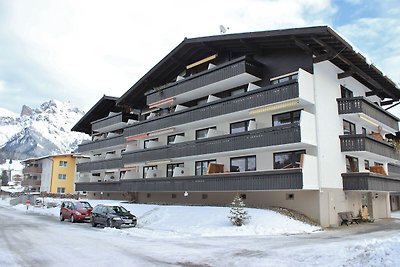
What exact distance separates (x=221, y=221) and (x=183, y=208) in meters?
5.63

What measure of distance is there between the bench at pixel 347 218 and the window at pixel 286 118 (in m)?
7.15

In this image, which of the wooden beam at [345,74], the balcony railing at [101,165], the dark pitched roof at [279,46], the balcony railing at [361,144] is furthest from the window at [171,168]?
the wooden beam at [345,74]

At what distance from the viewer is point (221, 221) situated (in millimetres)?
23297

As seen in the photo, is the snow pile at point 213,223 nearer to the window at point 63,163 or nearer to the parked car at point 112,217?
the parked car at point 112,217

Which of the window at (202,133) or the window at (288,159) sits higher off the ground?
the window at (202,133)

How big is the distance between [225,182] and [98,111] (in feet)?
102

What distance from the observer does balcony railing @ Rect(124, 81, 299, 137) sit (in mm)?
24828

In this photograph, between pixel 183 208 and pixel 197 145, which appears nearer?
pixel 183 208

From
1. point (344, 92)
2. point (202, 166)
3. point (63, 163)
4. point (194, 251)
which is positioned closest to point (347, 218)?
point (344, 92)

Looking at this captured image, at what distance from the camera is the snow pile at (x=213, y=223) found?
2128 cm

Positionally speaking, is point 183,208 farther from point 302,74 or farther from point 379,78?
point 379,78

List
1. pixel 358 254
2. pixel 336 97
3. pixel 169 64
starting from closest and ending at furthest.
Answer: pixel 358 254, pixel 336 97, pixel 169 64

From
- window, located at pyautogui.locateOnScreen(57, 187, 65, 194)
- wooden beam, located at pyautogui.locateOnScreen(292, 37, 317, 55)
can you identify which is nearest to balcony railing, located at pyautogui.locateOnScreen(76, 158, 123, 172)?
wooden beam, located at pyautogui.locateOnScreen(292, 37, 317, 55)

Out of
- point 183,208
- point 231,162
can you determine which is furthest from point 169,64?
point 183,208
